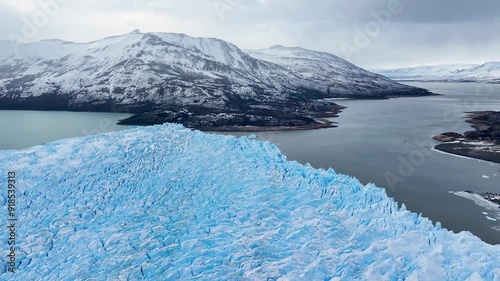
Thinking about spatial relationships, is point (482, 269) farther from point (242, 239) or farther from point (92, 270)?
point (92, 270)

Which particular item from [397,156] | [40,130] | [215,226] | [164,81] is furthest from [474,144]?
[164,81]

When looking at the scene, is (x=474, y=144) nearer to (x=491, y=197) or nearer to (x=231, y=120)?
(x=491, y=197)

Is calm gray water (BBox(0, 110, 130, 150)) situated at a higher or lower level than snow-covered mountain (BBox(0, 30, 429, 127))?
lower

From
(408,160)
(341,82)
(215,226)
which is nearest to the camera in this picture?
(215,226)

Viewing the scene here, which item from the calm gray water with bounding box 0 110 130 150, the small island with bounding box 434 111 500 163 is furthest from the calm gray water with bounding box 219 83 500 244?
the calm gray water with bounding box 0 110 130 150

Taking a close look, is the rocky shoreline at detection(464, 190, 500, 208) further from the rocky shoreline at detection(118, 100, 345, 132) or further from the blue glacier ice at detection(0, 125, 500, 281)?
the rocky shoreline at detection(118, 100, 345, 132)

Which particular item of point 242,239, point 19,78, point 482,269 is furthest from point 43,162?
point 19,78

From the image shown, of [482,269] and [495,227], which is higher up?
[482,269]
